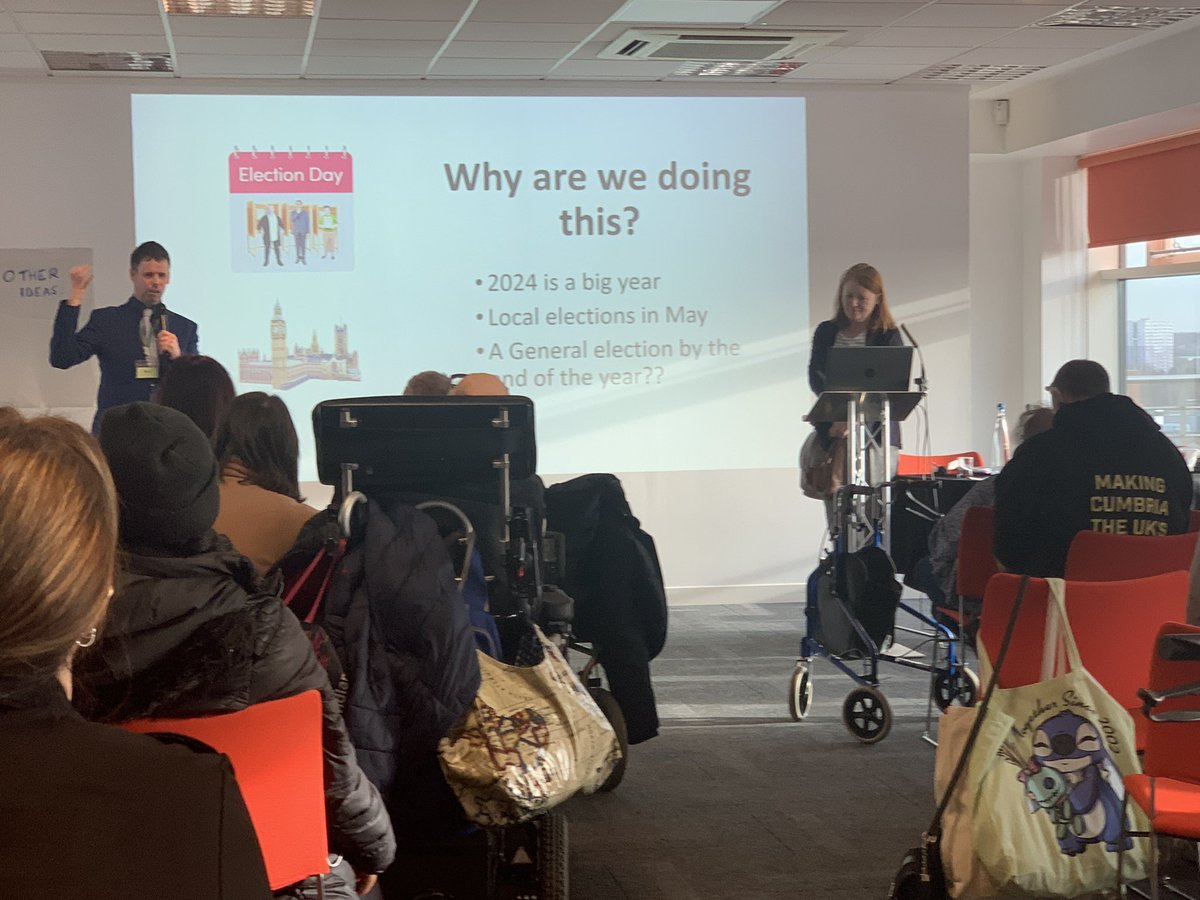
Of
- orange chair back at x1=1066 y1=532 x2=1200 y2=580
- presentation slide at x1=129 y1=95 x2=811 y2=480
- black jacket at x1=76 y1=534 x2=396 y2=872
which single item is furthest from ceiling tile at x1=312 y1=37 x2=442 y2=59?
black jacket at x1=76 y1=534 x2=396 y2=872

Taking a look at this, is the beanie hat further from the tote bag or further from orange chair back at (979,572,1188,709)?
orange chair back at (979,572,1188,709)

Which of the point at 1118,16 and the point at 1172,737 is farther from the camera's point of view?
the point at 1118,16

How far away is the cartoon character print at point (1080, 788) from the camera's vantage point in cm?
255

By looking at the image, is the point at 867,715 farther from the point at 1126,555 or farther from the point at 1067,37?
the point at 1067,37

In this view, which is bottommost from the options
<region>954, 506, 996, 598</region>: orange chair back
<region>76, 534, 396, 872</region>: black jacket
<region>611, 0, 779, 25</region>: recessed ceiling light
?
<region>954, 506, 996, 598</region>: orange chair back

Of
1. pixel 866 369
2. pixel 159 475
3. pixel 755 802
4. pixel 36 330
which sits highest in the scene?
pixel 36 330

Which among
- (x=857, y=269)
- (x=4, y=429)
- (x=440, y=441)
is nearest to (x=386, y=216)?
(x=857, y=269)

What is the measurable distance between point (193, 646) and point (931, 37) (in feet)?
20.3

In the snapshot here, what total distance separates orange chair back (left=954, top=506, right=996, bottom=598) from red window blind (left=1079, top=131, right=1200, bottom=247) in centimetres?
493

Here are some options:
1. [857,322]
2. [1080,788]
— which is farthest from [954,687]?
[1080,788]

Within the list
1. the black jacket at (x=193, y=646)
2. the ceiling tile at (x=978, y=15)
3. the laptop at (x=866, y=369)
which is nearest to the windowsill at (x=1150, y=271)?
the ceiling tile at (x=978, y=15)

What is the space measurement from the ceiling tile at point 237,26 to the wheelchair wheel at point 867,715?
406 centimetres

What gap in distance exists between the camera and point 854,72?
7.83m

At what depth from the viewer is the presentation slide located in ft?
24.8
